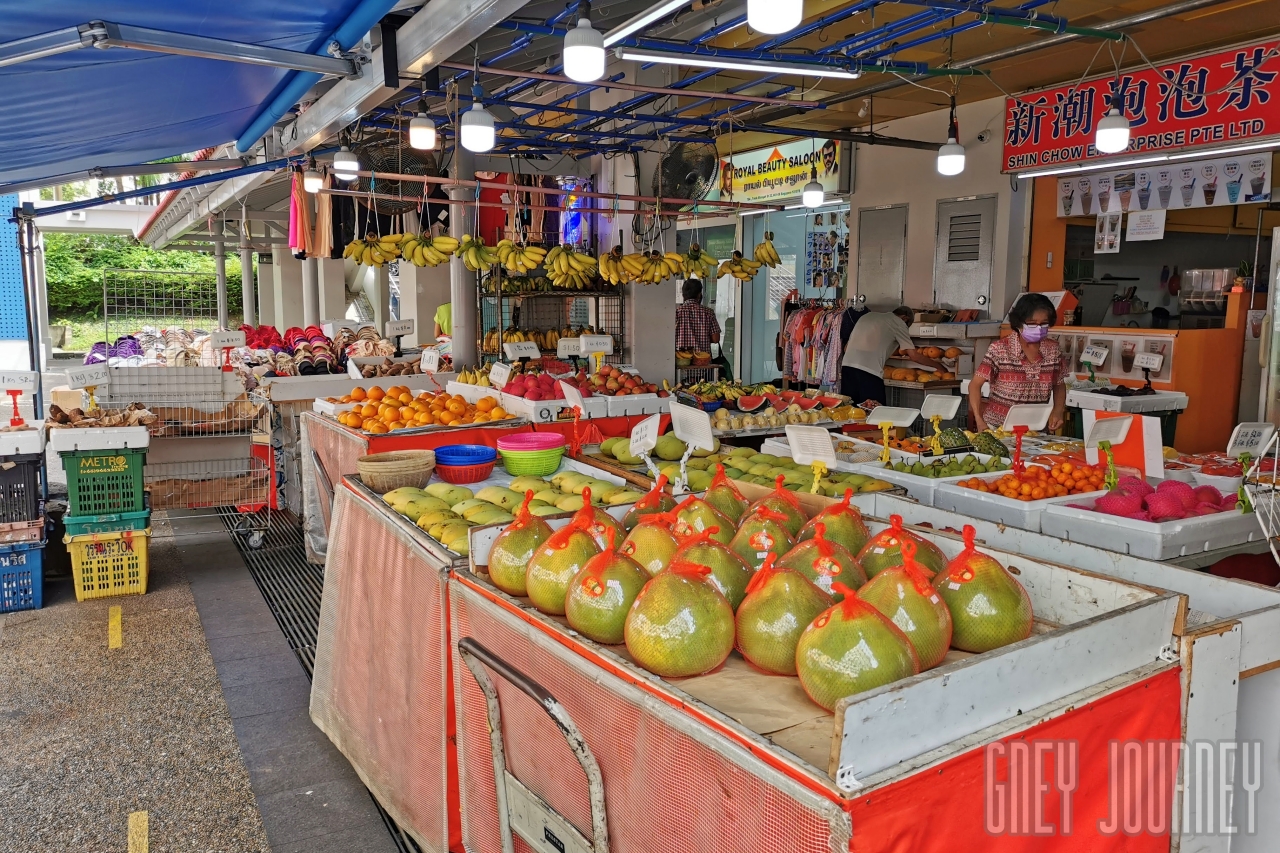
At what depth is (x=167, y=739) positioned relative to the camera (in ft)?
12.5

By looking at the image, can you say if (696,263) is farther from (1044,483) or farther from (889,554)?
(889,554)

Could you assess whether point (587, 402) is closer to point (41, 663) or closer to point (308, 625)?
point (308, 625)

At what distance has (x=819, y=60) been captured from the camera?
5621mm

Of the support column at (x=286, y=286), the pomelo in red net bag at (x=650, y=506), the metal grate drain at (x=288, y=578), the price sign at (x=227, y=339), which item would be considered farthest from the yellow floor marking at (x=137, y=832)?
the support column at (x=286, y=286)

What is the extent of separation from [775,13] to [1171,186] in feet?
24.5

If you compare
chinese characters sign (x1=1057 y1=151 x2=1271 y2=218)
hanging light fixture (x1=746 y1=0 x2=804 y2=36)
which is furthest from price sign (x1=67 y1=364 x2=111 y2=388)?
chinese characters sign (x1=1057 y1=151 x2=1271 y2=218)

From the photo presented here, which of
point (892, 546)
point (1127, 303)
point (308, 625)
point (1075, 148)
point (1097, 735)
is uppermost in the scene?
point (1075, 148)

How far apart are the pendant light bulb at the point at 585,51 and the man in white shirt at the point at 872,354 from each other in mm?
6003

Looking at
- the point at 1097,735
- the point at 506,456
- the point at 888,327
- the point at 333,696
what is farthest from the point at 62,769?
the point at 888,327

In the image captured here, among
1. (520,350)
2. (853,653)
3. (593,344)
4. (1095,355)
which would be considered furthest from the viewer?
→ (1095,355)

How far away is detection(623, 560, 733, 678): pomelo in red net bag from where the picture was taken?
1.74m

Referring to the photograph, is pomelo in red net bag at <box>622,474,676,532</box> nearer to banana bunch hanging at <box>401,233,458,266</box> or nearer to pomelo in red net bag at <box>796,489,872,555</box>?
pomelo in red net bag at <box>796,489,872,555</box>

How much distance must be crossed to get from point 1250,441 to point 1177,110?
4.43 metres

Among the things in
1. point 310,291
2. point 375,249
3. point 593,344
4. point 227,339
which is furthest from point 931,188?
point 310,291
